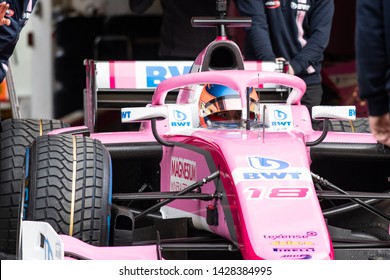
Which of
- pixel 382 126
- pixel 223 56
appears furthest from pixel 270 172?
pixel 223 56

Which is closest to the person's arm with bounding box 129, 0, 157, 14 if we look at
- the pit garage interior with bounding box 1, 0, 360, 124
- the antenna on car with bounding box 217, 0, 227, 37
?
the antenna on car with bounding box 217, 0, 227, 37

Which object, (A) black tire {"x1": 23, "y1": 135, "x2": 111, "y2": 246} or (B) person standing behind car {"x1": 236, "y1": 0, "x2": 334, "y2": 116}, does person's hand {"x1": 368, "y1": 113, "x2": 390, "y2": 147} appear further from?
(B) person standing behind car {"x1": 236, "y1": 0, "x2": 334, "y2": 116}

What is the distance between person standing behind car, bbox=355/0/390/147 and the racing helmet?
2137 millimetres

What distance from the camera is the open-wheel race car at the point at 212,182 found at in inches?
203

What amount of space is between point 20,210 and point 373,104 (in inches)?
91.0

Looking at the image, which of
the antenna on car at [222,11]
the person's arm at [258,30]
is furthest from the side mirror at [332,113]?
the person's arm at [258,30]

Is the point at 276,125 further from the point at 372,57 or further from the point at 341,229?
the point at 372,57

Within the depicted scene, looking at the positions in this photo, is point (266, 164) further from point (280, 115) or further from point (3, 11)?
point (3, 11)

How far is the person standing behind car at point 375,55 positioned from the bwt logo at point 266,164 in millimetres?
1365

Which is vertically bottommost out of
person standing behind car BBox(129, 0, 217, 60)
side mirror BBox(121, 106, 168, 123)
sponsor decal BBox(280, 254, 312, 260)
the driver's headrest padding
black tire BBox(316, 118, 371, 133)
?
sponsor decal BBox(280, 254, 312, 260)

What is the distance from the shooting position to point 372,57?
12.8ft

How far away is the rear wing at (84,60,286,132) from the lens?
7.40 m

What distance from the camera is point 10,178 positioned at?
6.34m
